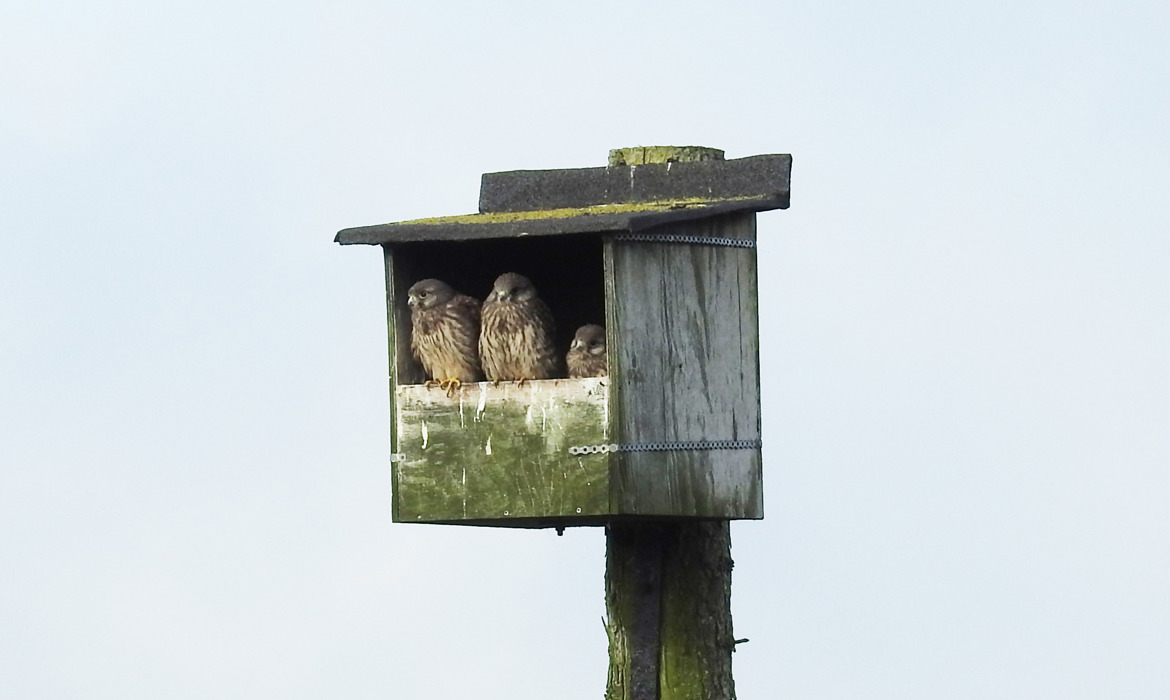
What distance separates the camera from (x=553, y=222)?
12.4 metres

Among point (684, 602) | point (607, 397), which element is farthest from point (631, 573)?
point (607, 397)

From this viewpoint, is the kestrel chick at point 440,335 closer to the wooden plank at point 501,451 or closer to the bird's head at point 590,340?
the wooden plank at point 501,451

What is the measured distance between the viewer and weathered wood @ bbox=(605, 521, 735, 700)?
1314cm

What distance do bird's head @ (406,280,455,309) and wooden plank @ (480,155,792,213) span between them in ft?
2.85

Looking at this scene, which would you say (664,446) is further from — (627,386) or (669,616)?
(669,616)

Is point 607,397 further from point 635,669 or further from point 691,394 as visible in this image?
point 635,669

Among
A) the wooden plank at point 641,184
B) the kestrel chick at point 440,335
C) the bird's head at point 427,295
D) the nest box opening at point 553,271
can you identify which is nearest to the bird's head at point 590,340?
the kestrel chick at point 440,335

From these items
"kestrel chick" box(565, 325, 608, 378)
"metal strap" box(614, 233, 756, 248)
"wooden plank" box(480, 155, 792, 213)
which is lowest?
"kestrel chick" box(565, 325, 608, 378)

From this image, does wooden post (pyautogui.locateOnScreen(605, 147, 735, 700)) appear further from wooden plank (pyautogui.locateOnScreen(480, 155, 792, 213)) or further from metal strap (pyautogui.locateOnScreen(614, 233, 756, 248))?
wooden plank (pyautogui.locateOnScreen(480, 155, 792, 213))

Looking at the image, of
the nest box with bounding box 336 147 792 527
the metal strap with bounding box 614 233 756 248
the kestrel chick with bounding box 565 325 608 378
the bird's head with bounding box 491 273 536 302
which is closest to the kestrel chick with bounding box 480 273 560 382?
the bird's head with bounding box 491 273 536 302

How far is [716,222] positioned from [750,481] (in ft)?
3.76

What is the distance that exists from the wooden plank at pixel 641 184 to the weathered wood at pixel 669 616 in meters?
1.46

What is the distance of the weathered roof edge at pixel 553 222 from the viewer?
40.3 feet

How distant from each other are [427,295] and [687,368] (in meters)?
1.18
